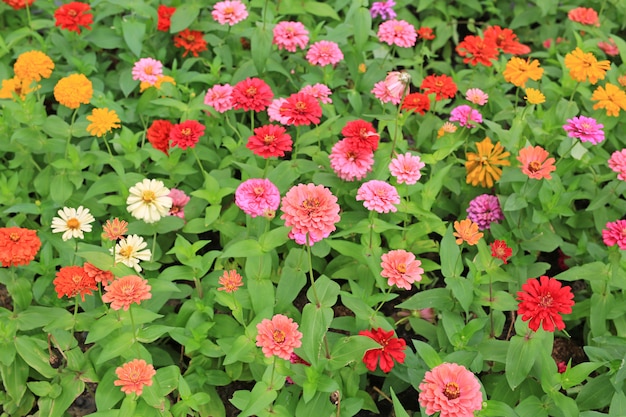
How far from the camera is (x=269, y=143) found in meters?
2.05

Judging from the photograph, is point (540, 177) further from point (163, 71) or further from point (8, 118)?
point (8, 118)

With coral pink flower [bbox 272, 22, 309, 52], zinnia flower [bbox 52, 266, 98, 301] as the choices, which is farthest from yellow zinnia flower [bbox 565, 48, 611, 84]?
zinnia flower [bbox 52, 266, 98, 301]

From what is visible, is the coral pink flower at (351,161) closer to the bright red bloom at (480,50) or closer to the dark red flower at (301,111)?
the dark red flower at (301,111)

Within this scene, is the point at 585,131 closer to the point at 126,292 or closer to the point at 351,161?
the point at 351,161

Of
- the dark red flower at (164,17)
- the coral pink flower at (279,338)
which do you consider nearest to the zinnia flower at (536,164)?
the coral pink flower at (279,338)

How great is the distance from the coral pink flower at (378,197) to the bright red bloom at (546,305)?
1.60ft

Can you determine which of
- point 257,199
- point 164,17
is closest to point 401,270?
point 257,199

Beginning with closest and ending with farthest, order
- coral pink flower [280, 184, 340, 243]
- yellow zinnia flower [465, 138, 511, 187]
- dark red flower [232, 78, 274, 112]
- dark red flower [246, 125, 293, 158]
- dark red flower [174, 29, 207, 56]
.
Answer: coral pink flower [280, 184, 340, 243], dark red flower [246, 125, 293, 158], dark red flower [232, 78, 274, 112], yellow zinnia flower [465, 138, 511, 187], dark red flower [174, 29, 207, 56]

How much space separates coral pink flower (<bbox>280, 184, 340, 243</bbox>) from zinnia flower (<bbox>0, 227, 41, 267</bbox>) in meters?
0.84

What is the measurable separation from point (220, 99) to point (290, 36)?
46cm

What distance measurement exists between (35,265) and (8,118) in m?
0.71

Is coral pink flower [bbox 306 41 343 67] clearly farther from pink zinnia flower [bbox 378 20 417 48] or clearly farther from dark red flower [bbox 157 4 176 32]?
dark red flower [bbox 157 4 176 32]

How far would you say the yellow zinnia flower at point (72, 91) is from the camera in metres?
2.28

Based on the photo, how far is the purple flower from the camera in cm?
235
